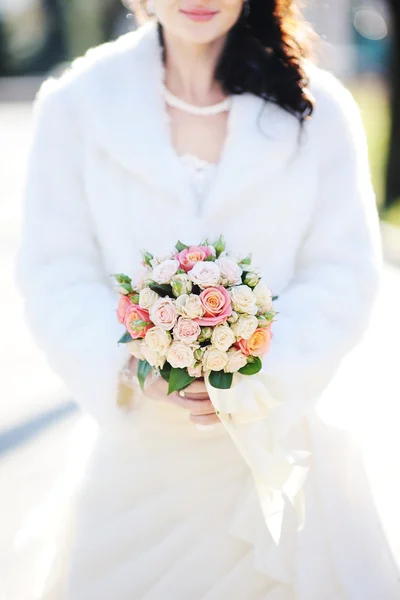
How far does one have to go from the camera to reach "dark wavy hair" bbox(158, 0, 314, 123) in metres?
2.47

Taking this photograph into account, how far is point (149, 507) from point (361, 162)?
3.79 ft

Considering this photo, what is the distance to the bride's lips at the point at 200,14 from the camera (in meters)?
2.31

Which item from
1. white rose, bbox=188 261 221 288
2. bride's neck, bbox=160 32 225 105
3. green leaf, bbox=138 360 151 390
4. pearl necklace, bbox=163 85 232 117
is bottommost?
green leaf, bbox=138 360 151 390

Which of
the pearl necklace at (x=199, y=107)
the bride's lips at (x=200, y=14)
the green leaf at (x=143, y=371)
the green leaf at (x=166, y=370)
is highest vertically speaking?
the bride's lips at (x=200, y=14)

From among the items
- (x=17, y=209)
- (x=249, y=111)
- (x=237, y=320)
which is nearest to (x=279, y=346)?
(x=237, y=320)

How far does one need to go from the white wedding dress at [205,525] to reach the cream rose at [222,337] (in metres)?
0.47

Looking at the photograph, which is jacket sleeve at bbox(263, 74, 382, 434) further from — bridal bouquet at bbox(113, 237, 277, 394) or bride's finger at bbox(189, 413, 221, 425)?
bridal bouquet at bbox(113, 237, 277, 394)

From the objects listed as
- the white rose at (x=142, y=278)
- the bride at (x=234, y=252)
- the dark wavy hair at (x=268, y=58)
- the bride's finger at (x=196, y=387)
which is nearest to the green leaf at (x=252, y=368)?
the bride's finger at (x=196, y=387)

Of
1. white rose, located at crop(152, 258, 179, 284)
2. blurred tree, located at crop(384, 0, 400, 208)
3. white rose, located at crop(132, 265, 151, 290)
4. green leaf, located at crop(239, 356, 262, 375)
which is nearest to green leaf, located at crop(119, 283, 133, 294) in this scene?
white rose, located at crop(132, 265, 151, 290)

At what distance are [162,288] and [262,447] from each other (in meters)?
0.53

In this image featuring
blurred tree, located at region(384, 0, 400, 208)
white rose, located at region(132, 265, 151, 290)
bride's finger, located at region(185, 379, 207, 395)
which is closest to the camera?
white rose, located at region(132, 265, 151, 290)

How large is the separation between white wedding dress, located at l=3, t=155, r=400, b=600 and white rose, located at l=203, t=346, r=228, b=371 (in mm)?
414

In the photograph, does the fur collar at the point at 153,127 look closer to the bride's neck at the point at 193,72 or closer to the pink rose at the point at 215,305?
the bride's neck at the point at 193,72

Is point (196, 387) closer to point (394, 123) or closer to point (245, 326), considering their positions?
point (245, 326)
